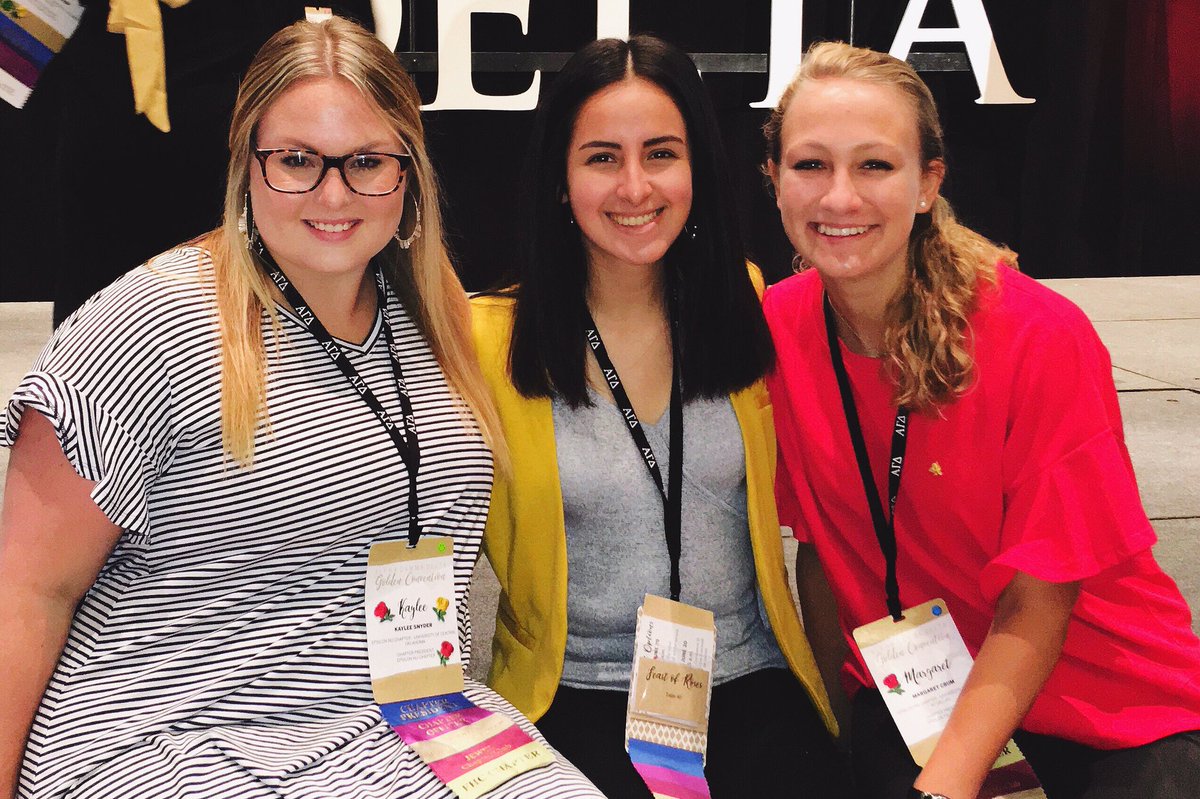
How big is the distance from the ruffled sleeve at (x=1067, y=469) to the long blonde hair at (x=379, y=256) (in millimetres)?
869

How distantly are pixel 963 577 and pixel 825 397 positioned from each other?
1.30ft

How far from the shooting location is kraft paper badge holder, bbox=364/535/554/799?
1.75 metres

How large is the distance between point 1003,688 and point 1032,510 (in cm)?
28

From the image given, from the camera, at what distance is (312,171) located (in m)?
1.83

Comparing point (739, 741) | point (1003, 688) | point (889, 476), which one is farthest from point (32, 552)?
point (1003, 688)

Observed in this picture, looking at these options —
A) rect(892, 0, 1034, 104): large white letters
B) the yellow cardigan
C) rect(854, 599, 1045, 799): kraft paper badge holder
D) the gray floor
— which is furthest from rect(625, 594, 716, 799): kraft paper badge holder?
rect(892, 0, 1034, 104): large white letters

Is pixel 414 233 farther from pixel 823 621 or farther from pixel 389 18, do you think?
pixel 389 18

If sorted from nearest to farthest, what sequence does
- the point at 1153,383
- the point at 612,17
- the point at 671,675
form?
the point at 671,675 → the point at 612,17 → the point at 1153,383

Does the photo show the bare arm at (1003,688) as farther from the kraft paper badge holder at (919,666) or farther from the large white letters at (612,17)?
the large white letters at (612,17)

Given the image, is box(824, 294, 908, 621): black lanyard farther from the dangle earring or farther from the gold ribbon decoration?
the gold ribbon decoration

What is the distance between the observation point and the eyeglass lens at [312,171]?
1815 millimetres

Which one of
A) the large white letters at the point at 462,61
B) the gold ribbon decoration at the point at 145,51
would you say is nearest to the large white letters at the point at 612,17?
the large white letters at the point at 462,61

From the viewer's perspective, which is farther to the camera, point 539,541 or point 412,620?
point 539,541

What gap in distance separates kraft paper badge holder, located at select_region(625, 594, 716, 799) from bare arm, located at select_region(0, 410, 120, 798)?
901 mm
